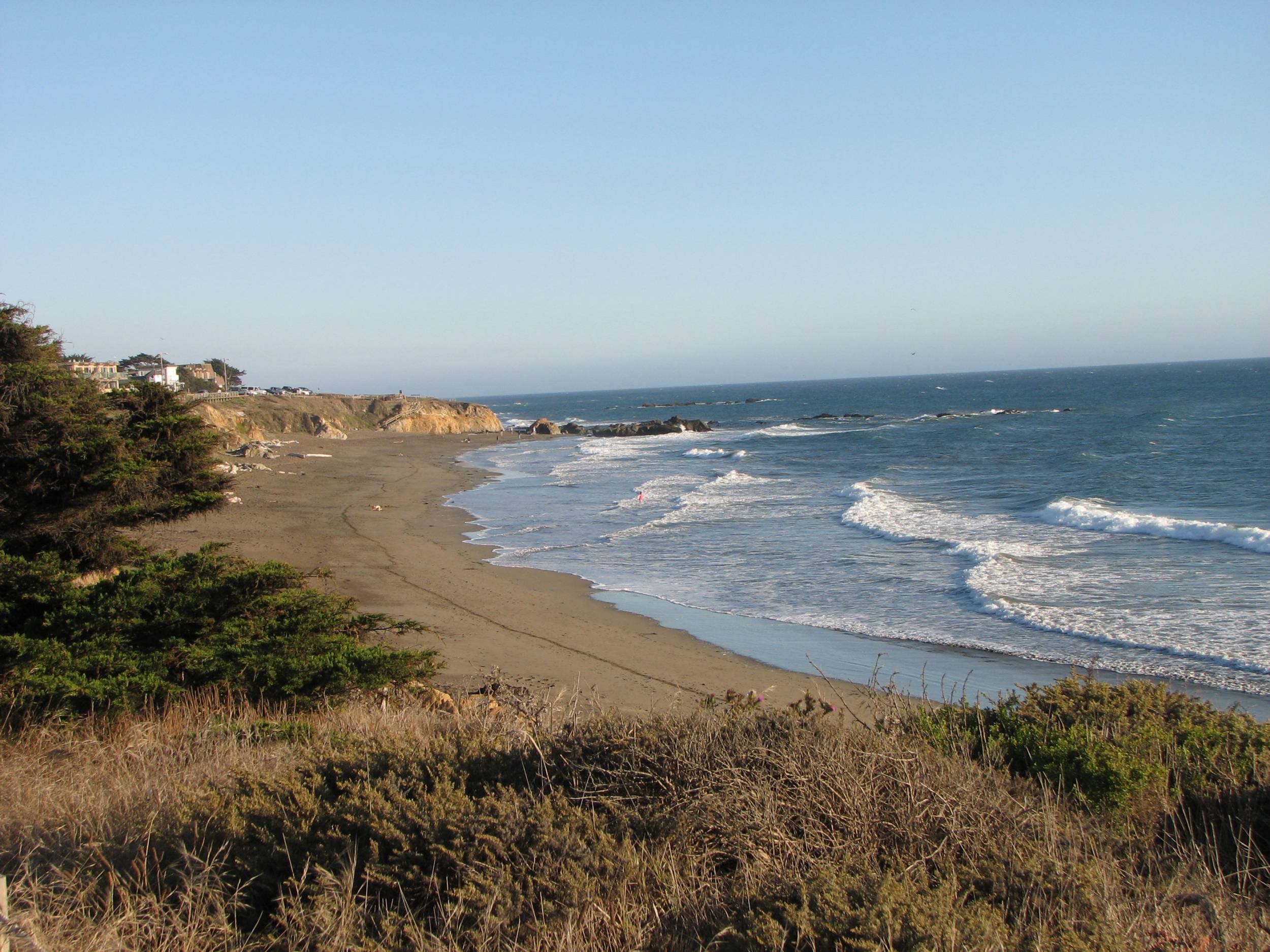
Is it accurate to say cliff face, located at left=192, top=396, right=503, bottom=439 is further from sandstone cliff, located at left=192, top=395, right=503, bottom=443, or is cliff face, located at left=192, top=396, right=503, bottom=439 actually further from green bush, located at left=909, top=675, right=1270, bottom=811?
green bush, located at left=909, top=675, right=1270, bottom=811

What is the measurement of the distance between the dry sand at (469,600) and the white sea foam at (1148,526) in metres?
13.3

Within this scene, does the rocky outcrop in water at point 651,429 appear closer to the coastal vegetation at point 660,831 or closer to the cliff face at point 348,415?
the cliff face at point 348,415

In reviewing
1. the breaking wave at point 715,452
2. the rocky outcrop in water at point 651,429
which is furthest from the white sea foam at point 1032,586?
→ the rocky outcrop in water at point 651,429

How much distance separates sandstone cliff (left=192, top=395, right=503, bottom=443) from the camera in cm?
5974

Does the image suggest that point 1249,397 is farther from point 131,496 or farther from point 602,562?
point 131,496

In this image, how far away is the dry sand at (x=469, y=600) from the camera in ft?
37.6

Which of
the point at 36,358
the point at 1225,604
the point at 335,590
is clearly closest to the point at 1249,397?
the point at 1225,604

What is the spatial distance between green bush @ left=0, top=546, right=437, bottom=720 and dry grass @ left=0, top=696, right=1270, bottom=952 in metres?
2.68

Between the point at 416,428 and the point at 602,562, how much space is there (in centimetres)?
5968

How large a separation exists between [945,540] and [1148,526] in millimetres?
5125

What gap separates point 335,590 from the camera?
640 inches

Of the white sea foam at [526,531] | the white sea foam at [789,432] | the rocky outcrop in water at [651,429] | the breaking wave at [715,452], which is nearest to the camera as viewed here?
the white sea foam at [526,531]

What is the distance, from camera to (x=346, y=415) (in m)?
75.6

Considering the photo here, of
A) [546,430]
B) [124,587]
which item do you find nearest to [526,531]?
[124,587]
